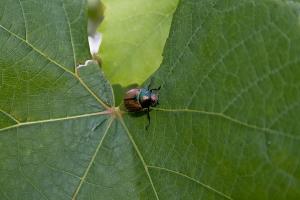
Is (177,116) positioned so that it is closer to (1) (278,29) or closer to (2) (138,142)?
(2) (138,142)

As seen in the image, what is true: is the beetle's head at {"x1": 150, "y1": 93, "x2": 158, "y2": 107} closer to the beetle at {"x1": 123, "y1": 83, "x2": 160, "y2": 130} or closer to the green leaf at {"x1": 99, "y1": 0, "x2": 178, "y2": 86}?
the beetle at {"x1": 123, "y1": 83, "x2": 160, "y2": 130}

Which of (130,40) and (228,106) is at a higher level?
(130,40)

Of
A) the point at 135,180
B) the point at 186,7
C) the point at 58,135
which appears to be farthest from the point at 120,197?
the point at 186,7

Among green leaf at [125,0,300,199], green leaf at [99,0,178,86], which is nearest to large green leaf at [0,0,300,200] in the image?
green leaf at [125,0,300,199]

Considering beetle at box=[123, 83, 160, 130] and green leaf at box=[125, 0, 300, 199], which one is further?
beetle at box=[123, 83, 160, 130]

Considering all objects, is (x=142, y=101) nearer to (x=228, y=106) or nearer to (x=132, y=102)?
(x=132, y=102)

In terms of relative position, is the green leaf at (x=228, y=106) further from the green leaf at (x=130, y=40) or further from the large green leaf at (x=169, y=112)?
the green leaf at (x=130, y=40)

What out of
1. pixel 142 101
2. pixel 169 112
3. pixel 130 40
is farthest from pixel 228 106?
pixel 130 40
